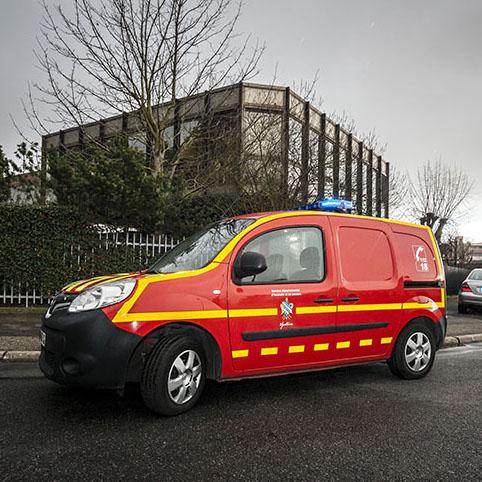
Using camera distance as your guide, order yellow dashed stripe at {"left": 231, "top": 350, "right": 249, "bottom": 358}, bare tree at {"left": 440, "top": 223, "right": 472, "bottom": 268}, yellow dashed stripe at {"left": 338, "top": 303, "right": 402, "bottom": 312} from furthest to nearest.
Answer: bare tree at {"left": 440, "top": 223, "right": 472, "bottom": 268}
yellow dashed stripe at {"left": 338, "top": 303, "right": 402, "bottom": 312}
yellow dashed stripe at {"left": 231, "top": 350, "right": 249, "bottom": 358}

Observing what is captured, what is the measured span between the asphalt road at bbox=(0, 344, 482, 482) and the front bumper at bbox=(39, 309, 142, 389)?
33 cm

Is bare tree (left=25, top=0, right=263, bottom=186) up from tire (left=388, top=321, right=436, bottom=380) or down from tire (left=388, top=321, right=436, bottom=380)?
up

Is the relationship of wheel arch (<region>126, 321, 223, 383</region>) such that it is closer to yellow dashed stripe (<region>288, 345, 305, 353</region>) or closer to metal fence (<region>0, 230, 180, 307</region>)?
yellow dashed stripe (<region>288, 345, 305, 353</region>)

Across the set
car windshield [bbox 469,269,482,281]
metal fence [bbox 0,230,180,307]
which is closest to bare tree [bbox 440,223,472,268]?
car windshield [bbox 469,269,482,281]

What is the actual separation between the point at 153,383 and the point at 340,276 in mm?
2140

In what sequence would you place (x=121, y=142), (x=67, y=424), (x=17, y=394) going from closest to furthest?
(x=67, y=424), (x=17, y=394), (x=121, y=142)

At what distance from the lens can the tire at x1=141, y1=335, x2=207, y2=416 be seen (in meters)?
3.40

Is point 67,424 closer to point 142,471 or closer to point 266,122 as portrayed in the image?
point 142,471

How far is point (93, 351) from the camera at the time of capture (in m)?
3.35

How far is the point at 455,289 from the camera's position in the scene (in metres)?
22.8

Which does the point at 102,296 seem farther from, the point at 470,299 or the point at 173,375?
the point at 470,299

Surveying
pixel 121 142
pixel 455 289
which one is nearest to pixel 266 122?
pixel 121 142

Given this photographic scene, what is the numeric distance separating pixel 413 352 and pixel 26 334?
5.67m


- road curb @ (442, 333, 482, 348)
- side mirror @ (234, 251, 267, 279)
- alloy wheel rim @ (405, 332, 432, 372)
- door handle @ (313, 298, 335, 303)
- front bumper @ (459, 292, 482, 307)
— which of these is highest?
side mirror @ (234, 251, 267, 279)
